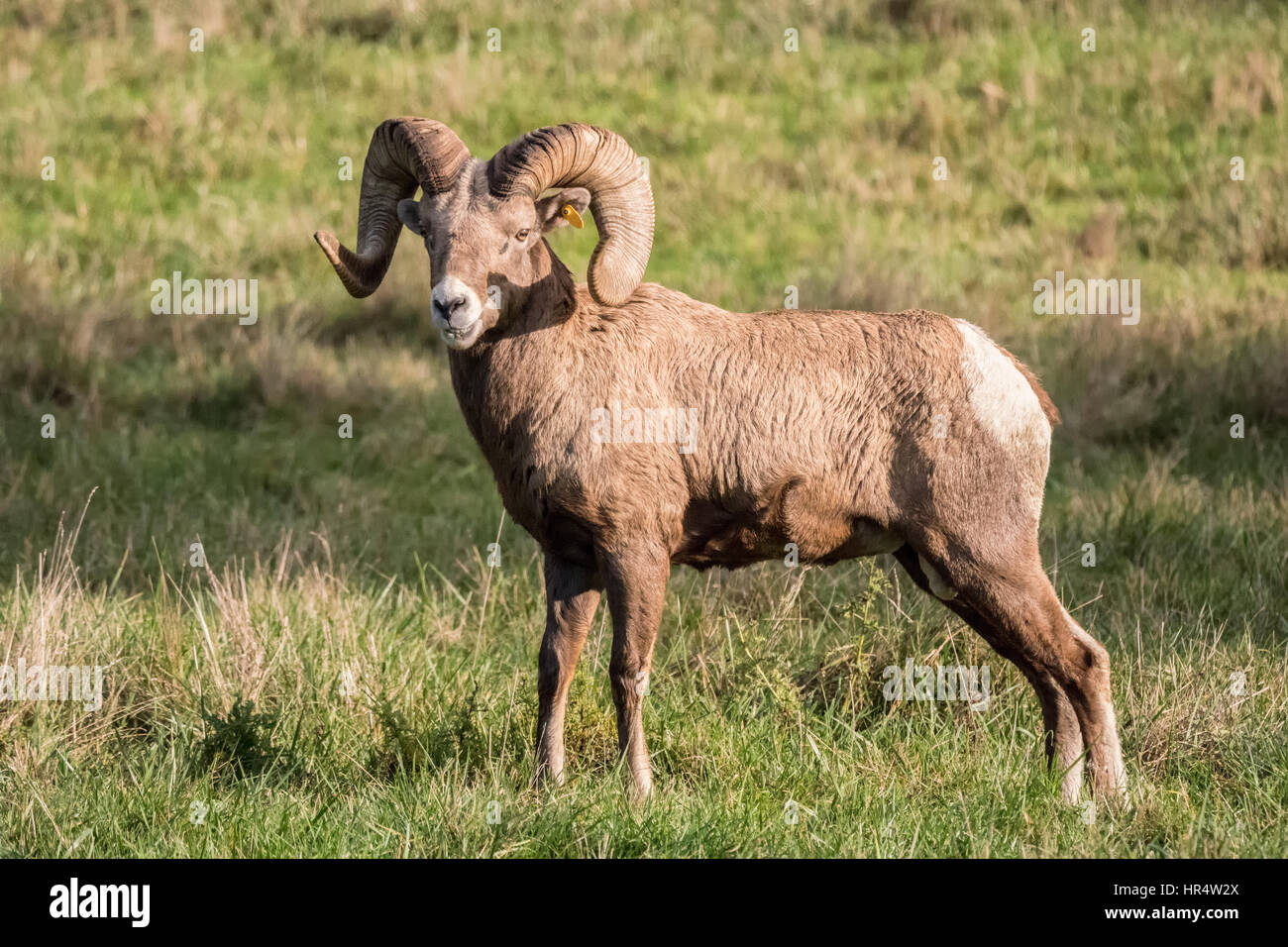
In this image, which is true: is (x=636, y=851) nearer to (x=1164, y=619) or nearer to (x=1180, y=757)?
(x=1180, y=757)

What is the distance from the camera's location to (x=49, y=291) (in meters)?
14.1

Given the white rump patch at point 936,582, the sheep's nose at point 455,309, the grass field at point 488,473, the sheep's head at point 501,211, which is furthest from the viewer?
the white rump patch at point 936,582

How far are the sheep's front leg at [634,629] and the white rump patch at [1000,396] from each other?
1.33 meters

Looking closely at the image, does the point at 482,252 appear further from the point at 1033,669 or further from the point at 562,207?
the point at 1033,669

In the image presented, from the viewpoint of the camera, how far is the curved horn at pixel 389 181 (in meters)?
6.14

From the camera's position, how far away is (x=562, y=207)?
6.29 meters

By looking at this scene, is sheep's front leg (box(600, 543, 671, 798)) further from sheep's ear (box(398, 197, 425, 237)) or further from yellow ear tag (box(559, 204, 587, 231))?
sheep's ear (box(398, 197, 425, 237))

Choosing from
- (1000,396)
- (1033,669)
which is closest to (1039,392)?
(1000,396)

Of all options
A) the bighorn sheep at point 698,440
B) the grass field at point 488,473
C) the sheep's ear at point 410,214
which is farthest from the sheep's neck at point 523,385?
the grass field at point 488,473

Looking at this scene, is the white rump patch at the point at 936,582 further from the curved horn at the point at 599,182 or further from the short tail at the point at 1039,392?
the curved horn at the point at 599,182

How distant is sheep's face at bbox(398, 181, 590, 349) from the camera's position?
578 centimetres

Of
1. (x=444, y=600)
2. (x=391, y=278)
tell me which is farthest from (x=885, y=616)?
(x=391, y=278)

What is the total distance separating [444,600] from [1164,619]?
357 centimetres
